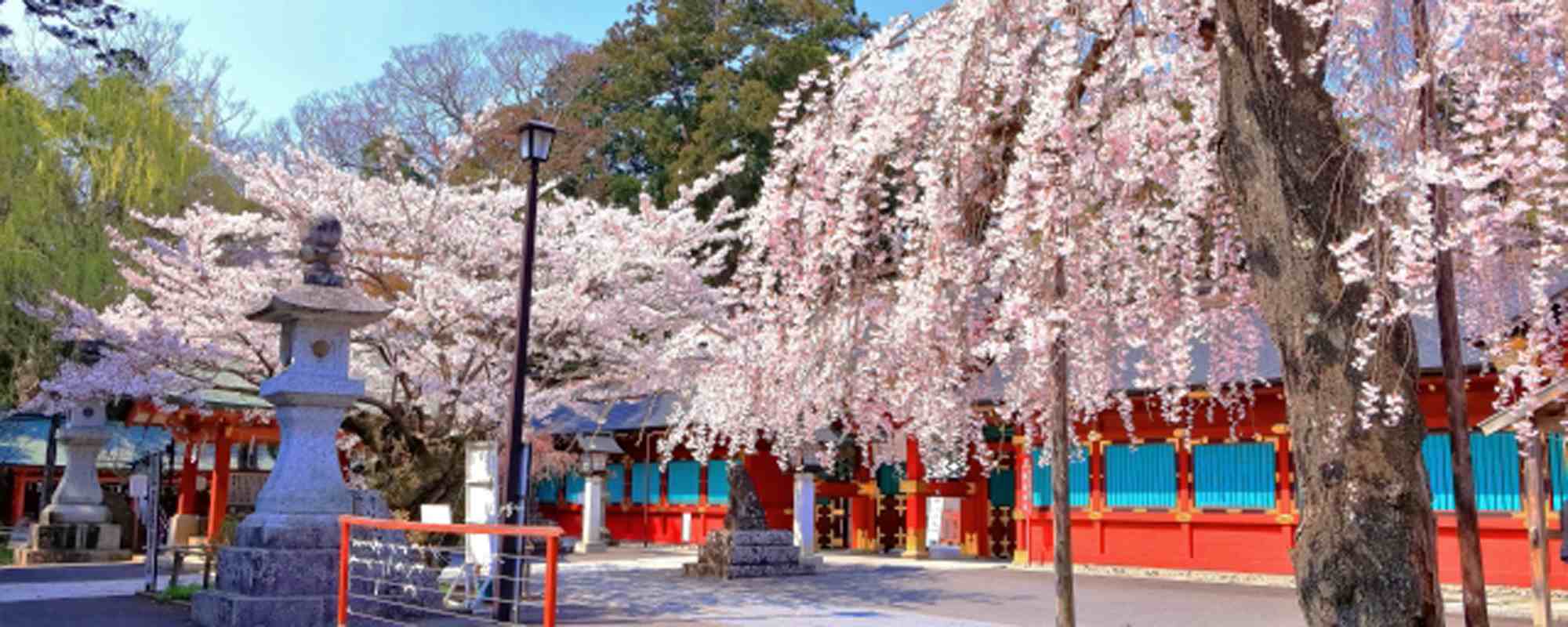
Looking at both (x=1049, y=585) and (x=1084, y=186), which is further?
(x=1049, y=585)

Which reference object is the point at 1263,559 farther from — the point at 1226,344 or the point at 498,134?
the point at 498,134

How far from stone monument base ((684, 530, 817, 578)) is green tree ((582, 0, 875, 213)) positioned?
1207 centimetres

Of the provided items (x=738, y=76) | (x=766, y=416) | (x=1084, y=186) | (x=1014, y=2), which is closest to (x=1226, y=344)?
(x=1084, y=186)

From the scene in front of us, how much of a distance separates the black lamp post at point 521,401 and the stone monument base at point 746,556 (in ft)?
17.8

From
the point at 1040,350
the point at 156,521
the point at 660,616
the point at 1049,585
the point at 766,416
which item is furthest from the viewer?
the point at 1049,585

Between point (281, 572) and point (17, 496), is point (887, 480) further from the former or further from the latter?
point (17, 496)

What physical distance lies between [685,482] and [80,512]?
11.0 m

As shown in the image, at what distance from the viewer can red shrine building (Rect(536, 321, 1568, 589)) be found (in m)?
14.5

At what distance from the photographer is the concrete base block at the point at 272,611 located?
9617 mm

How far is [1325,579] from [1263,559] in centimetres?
1301

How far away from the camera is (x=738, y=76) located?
29609mm

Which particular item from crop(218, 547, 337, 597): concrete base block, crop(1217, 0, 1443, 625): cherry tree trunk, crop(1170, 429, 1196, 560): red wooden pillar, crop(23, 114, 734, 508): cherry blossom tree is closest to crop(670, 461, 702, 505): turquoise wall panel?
crop(23, 114, 734, 508): cherry blossom tree

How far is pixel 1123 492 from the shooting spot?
18203 mm

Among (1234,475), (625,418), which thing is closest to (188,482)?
(625,418)
